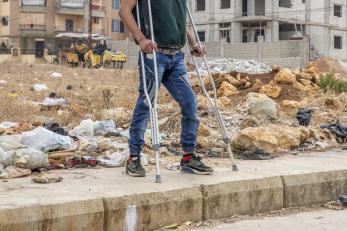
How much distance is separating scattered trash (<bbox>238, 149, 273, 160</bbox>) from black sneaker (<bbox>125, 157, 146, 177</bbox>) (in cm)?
171

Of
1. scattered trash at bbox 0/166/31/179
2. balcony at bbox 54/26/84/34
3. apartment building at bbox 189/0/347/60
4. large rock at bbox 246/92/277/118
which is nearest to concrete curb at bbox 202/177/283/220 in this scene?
scattered trash at bbox 0/166/31/179

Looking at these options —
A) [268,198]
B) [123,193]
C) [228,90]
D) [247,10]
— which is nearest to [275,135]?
[268,198]

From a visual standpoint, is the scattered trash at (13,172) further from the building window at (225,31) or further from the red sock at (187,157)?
the building window at (225,31)

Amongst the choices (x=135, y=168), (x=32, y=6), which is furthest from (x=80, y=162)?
(x=32, y=6)

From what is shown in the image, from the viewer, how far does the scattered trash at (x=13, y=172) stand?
16.3 ft

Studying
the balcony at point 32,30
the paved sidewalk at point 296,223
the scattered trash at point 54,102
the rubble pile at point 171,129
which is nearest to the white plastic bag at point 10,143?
the rubble pile at point 171,129

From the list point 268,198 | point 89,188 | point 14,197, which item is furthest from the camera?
point 268,198

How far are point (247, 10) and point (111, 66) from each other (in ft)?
46.0

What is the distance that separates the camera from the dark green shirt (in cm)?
506

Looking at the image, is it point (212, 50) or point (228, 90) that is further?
point (212, 50)

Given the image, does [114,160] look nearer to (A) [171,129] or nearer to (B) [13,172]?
(B) [13,172]

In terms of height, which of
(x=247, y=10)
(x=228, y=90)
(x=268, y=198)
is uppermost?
(x=247, y=10)

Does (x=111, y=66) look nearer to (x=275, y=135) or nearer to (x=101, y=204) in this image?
(x=275, y=135)

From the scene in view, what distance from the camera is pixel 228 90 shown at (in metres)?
12.8
